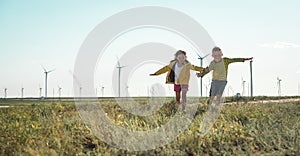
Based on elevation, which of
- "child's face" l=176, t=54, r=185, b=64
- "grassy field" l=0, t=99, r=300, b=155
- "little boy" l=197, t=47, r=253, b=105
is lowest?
"grassy field" l=0, t=99, r=300, b=155

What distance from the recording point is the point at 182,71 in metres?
10.9

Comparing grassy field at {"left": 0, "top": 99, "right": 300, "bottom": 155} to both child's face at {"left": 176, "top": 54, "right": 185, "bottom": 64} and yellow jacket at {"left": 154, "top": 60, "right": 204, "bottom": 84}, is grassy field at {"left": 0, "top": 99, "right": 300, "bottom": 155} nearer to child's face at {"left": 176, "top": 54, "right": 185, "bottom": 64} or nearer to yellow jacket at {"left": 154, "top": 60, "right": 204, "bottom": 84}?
yellow jacket at {"left": 154, "top": 60, "right": 204, "bottom": 84}

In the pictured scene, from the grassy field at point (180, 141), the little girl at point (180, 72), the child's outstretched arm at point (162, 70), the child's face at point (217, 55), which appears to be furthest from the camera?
the child's outstretched arm at point (162, 70)

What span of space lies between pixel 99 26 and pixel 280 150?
375 centimetres

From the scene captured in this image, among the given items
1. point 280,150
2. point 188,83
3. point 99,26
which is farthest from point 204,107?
point 280,150

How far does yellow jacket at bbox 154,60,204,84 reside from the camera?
35.7ft

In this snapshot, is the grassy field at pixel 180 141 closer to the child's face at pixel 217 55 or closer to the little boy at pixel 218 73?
the little boy at pixel 218 73

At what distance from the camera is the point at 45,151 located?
524cm

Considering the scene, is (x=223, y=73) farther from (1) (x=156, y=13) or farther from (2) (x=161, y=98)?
(1) (x=156, y=13)

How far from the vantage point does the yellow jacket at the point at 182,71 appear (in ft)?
35.7

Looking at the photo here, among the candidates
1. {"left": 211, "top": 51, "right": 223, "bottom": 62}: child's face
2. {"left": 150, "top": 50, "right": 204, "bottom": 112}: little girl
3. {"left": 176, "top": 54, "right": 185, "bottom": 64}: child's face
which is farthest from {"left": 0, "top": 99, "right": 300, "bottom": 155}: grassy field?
{"left": 211, "top": 51, "right": 223, "bottom": 62}: child's face

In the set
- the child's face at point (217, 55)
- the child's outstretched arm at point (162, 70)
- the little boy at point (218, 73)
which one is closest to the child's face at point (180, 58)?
the child's outstretched arm at point (162, 70)

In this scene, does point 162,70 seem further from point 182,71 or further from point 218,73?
→ point 218,73

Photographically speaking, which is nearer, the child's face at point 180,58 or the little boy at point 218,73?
the child's face at point 180,58
